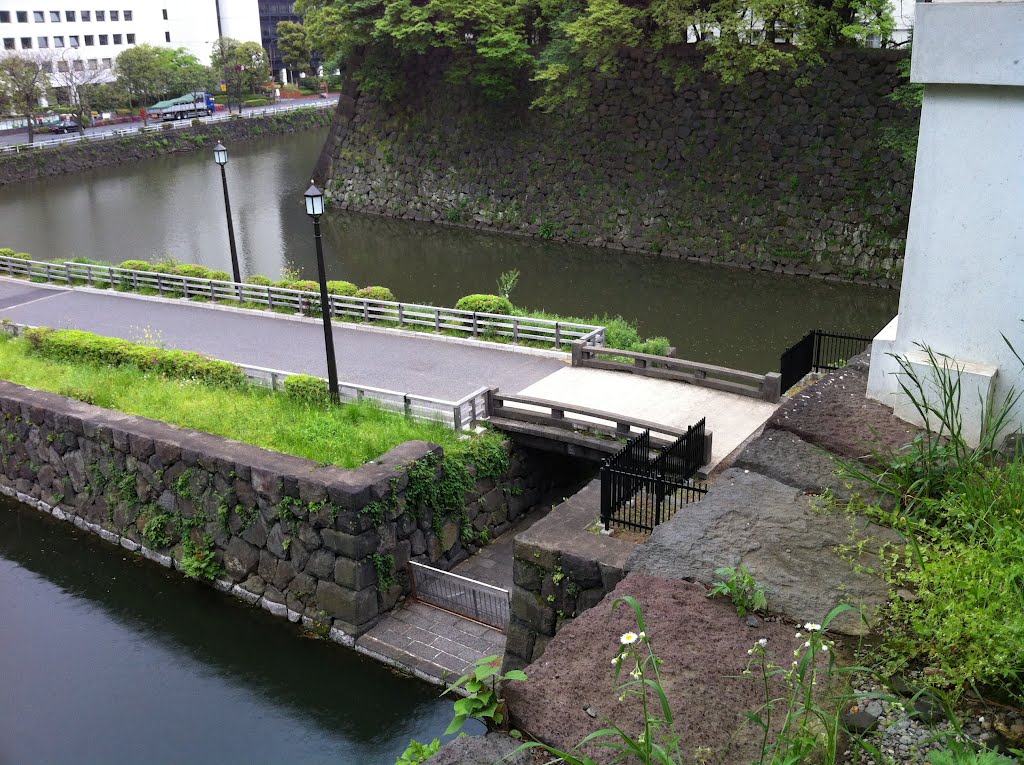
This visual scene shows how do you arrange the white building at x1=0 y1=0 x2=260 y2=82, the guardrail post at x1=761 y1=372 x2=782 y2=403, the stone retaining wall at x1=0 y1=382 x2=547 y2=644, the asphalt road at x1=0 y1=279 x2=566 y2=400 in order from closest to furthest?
the stone retaining wall at x1=0 y1=382 x2=547 y2=644, the guardrail post at x1=761 y1=372 x2=782 y2=403, the asphalt road at x1=0 y1=279 x2=566 y2=400, the white building at x1=0 y1=0 x2=260 y2=82

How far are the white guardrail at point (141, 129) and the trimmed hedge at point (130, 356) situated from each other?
37.2 m

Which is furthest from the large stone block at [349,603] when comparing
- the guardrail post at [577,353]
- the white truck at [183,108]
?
the white truck at [183,108]

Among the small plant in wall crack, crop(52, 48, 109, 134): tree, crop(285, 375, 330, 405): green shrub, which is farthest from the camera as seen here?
crop(52, 48, 109, 134): tree

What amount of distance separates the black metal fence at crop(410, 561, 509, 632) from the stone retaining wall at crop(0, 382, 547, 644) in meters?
0.29

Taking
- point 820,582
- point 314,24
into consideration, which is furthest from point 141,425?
point 314,24

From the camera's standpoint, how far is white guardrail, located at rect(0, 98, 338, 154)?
5171cm

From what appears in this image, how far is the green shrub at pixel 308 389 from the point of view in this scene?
15.7 metres

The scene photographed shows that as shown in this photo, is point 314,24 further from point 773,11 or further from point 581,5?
point 773,11

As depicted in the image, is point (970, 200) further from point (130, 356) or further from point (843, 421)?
point (130, 356)

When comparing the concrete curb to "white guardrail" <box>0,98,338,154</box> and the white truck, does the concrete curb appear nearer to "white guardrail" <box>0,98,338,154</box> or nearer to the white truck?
"white guardrail" <box>0,98,338,154</box>

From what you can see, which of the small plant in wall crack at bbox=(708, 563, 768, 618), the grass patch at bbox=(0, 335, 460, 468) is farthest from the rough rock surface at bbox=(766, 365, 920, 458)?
the grass patch at bbox=(0, 335, 460, 468)

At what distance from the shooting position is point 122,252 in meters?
34.6

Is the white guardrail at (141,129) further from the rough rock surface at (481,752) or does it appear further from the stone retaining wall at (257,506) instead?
the rough rock surface at (481,752)

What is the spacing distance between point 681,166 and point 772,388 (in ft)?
57.4
